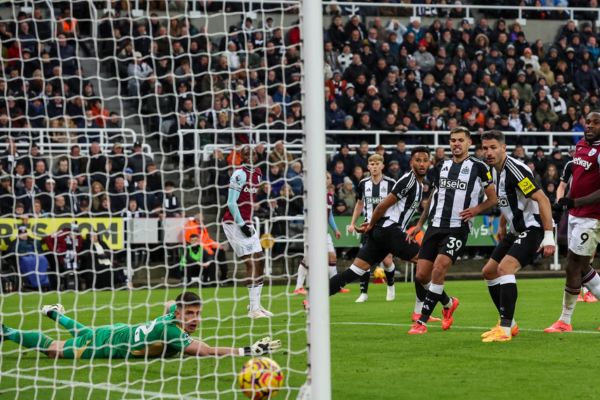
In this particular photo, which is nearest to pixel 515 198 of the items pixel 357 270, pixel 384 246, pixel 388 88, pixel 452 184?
pixel 452 184

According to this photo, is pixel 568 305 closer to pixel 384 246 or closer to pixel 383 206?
pixel 383 206

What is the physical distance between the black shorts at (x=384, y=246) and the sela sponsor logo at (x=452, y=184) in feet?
5.17

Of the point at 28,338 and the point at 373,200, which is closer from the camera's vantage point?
the point at 28,338

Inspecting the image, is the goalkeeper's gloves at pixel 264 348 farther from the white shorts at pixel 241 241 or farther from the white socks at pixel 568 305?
the white shorts at pixel 241 241

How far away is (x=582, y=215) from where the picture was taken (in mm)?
11156

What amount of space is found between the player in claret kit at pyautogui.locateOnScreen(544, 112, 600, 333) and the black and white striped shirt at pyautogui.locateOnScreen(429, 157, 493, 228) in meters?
0.84

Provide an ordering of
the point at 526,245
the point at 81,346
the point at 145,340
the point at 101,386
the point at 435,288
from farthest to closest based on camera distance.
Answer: the point at 435,288 < the point at 526,245 < the point at 81,346 < the point at 145,340 < the point at 101,386

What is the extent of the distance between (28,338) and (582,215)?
5.73 meters

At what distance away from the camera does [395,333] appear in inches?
437

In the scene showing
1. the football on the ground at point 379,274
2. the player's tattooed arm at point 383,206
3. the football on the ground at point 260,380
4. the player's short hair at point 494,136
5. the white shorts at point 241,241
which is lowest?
the football on the ground at point 379,274

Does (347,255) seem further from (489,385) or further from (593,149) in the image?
(489,385)

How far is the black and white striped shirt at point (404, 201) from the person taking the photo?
11.8 meters

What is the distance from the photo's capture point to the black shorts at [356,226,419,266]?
40.6 feet

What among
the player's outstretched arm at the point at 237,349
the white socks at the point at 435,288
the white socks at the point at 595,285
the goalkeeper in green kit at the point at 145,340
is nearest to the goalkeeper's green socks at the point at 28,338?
the goalkeeper in green kit at the point at 145,340
